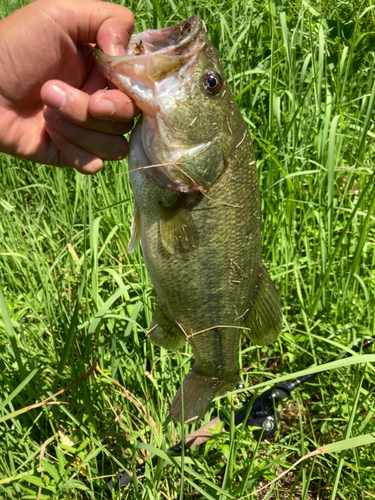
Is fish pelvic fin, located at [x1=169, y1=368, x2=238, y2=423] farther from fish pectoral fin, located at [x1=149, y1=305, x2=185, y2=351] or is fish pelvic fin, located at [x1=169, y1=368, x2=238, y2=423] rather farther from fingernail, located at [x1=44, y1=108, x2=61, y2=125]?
fingernail, located at [x1=44, y1=108, x2=61, y2=125]

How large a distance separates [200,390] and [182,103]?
3.69ft

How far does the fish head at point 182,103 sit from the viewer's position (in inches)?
58.0

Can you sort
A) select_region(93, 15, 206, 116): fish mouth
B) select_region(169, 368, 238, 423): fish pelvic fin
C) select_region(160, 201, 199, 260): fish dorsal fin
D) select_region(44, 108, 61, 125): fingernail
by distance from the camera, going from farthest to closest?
select_region(169, 368, 238, 423): fish pelvic fin
select_region(44, 108, 61, 125): fingernail
select_region(160, 201, 199, 260): fish dorsal fin
select_region(93, 15, 206, 116): fish mouth

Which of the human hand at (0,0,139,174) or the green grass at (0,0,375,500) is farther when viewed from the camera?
the green grass at (0,0,375,500)

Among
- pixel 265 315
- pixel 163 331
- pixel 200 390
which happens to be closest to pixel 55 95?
pixel 163 331

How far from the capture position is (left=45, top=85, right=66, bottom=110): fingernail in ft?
4.93

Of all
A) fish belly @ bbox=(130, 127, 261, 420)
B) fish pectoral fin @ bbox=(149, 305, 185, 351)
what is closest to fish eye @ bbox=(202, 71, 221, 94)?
fish belly @ bbox=(130, 127, 261, 420)

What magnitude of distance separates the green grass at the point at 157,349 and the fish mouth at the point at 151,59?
60cm

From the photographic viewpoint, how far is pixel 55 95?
150 cm

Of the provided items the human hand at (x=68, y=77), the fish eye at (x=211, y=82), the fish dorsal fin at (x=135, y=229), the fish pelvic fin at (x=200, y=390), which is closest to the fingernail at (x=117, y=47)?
the human hand at (x=68, y=77)

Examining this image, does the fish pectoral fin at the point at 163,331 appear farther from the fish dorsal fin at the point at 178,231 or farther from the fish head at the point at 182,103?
the fish head at the point at 182,103

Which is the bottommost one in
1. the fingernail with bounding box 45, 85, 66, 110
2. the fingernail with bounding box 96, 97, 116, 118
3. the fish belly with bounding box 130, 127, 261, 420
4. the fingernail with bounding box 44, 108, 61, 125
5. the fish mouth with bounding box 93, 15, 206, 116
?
the fish belly with bounding box 130, 127, 261, 420

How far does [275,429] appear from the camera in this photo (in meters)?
2.17

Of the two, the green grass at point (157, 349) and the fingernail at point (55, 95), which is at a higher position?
the fingernail at point (55, 95)
